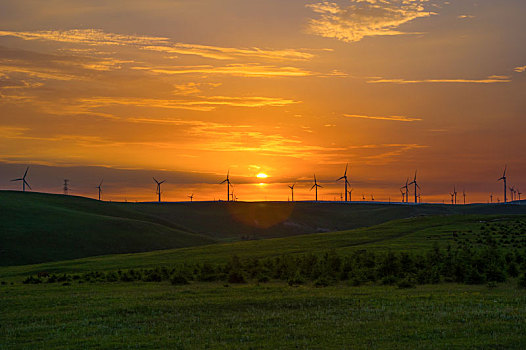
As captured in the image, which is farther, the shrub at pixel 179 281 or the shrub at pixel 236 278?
the shrub at pixel 179 281

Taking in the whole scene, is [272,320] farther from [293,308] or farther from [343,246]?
[343,246]

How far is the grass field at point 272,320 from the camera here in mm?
27312

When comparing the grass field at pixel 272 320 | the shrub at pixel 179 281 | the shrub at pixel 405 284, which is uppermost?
the grass field at pixel 272 320

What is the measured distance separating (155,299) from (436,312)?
2326cm

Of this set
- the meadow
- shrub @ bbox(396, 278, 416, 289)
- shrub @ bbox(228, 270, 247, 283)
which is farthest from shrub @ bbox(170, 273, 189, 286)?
shrub @ bbox(396, 278, 416, 289)

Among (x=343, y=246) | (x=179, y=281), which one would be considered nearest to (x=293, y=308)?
(x=179, y=281)

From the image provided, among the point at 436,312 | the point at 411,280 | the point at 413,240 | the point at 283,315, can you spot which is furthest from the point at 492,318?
the point at 413,240

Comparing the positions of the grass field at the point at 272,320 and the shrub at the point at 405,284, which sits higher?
the grass field at the point at 272,320

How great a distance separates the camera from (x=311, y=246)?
12100 cm

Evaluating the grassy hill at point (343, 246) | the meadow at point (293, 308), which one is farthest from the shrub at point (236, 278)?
the grassy hill at point (343, 246)

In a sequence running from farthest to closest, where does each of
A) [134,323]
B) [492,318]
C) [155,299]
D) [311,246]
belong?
[311,246]
[155,299]
[134,323]
[492,318]

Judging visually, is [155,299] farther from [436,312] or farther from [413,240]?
[413,240]

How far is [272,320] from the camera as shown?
3372 cm

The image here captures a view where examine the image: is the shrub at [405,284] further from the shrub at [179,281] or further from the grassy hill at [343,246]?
the grassy hill at [343,246]
